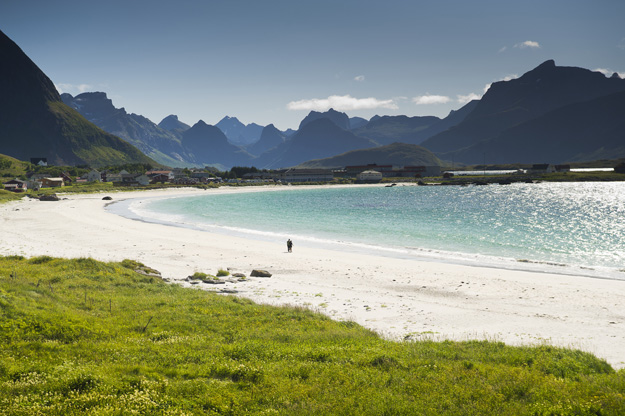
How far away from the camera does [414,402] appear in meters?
10.4

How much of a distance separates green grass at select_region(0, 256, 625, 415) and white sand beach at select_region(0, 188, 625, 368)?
4.14 m

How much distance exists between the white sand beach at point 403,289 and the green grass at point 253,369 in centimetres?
414

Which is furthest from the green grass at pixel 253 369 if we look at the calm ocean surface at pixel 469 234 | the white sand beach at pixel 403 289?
the calm ocean surface at pixel 469 234

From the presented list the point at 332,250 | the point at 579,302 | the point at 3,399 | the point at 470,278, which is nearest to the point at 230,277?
the point at 332,250

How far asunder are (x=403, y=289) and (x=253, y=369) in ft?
59.9

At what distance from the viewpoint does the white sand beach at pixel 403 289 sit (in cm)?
1939

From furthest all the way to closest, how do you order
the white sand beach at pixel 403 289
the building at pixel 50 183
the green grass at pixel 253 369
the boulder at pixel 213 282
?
the building at pixel 50 183, the boulder at pixel 213 282, the white sand beach at pixel 403 289, the green grass at pixel 253 369

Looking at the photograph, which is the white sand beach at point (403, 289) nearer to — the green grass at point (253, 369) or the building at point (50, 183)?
the green grass at point (253, 369)

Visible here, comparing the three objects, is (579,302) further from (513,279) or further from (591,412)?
(591,412)

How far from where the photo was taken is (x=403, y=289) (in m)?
28.1

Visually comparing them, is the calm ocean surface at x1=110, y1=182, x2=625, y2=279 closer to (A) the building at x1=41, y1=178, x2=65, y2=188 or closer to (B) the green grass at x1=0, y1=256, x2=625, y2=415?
(B) the green grass at x1=0, y1=256, x2=625, y2=415

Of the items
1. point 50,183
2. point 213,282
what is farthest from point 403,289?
point 50,183

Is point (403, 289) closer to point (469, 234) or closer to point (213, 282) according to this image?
point (213, 282)

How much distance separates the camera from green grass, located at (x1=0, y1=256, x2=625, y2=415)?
10008 mm
